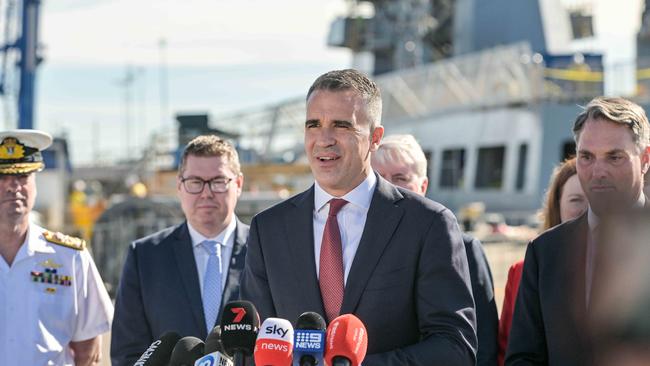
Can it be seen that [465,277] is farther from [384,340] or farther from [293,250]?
[293,250]

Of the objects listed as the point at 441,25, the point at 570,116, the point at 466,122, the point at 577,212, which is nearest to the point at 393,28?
the point at 441,25

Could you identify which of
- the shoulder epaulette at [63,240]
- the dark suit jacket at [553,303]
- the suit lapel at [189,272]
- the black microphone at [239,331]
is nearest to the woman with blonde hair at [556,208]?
Answer: the dark suit jacket at [553,303]

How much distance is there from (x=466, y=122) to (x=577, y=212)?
27879mm

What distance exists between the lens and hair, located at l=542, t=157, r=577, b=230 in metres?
4.45

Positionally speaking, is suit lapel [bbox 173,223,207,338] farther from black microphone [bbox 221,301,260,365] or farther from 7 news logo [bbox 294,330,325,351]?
7 news logo [bbox 294,330,325,351]

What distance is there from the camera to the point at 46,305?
4230 millimetres

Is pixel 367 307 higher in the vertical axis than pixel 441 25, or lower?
lower

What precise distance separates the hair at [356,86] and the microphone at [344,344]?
790mm

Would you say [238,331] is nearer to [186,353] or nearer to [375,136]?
[186,353]

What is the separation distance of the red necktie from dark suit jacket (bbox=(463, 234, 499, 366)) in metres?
1.23

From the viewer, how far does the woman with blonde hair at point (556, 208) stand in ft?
13.9

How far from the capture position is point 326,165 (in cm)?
301

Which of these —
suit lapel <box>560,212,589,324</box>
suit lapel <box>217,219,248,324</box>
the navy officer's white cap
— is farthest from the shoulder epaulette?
suit lapel <box>560,212,589,324</box>

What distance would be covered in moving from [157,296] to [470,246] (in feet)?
4.73
